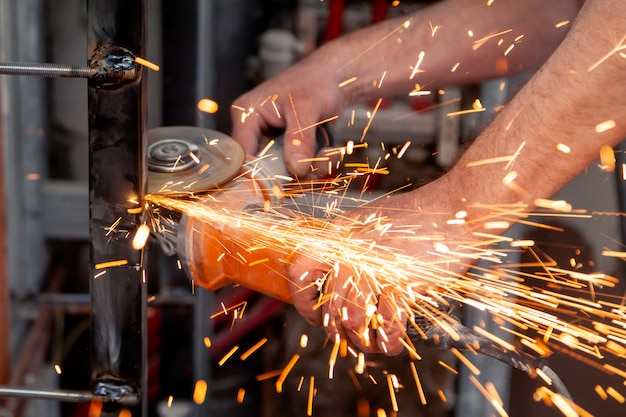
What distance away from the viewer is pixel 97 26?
2.92 feet

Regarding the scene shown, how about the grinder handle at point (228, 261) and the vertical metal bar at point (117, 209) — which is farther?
the grinder handle at point (228, 261)

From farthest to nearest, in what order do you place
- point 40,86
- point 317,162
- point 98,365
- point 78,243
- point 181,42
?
point 78,243, point 40,86, point 181,42, point 317,162, point 98,365

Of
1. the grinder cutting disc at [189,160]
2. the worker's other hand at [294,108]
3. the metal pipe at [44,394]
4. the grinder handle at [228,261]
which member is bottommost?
the metal pipe at [44,394]

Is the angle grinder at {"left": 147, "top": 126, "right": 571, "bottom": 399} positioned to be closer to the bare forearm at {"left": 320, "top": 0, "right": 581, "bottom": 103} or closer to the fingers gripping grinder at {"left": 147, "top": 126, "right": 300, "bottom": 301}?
the fingers gripping grinder at {"left": 147, "top": 126, "right": 300, "bottom": 301}

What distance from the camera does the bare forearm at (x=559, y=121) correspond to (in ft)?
3.32

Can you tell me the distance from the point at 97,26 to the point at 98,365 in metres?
0.47

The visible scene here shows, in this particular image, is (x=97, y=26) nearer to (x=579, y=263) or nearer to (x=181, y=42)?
(x=181, y=42)

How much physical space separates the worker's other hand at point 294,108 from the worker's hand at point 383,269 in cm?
19

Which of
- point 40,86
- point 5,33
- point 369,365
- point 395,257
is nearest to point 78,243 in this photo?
point 40,86

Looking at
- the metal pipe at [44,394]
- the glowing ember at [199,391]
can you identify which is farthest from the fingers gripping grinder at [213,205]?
the glowing ember at [199,391]

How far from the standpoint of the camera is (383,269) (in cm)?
112

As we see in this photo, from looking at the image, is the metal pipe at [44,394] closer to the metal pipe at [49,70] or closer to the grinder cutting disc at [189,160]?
the grinder cutting disc at [189,160]

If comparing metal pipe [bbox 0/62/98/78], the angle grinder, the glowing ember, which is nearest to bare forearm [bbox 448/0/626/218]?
the angle grinder

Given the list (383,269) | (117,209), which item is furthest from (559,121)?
(117,209)
